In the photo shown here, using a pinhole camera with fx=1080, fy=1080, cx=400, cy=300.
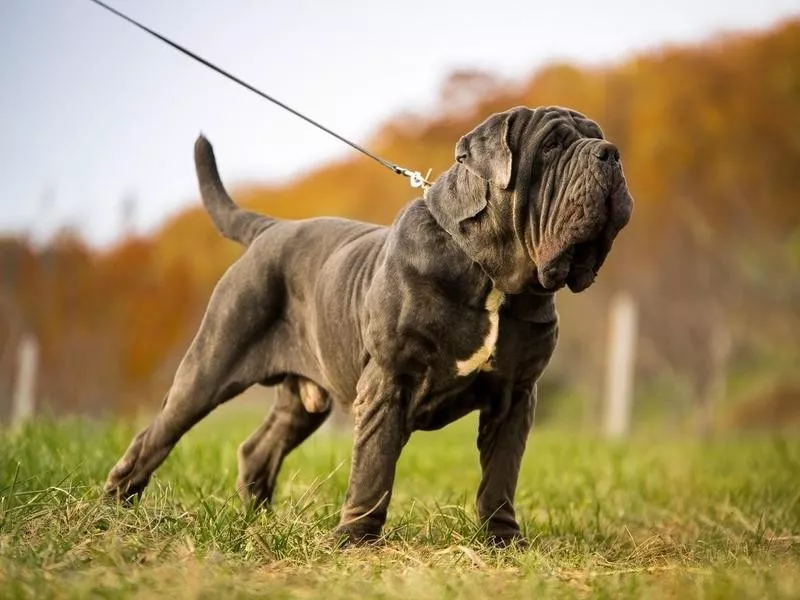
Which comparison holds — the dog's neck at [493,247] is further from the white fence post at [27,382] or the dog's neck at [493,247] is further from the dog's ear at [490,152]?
the white fence post at [27,382]

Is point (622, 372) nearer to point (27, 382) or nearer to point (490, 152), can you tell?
point (27, 382)

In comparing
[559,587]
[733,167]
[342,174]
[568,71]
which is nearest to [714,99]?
[733,167]

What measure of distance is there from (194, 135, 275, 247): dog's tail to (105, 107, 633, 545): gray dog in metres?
0.33

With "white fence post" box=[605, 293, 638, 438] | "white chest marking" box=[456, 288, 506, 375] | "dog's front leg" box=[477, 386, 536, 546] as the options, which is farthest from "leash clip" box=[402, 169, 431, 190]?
"white fence post" box=[605, 293, 638, 438]

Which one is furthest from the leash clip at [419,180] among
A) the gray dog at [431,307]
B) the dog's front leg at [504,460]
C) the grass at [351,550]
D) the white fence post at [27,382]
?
the white fence post at [27,382]

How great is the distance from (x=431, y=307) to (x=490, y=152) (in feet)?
1.98

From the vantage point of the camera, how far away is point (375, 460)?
13.4 ft

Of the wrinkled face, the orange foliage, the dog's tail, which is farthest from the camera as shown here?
the orange foliage

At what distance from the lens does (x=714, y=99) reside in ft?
59.3

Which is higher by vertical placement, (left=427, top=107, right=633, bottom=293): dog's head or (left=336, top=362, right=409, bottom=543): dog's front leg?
(left=427, top=107, right=633, bottom=293): dog's head

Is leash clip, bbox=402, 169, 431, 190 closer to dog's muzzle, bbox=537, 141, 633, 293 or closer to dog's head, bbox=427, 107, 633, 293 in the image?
dog's head, bbox=427, 107, 633, 293

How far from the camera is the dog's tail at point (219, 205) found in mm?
5211

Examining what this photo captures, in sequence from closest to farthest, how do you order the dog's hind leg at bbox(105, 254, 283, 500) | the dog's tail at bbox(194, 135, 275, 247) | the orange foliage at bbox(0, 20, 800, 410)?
1. the dog's hind leg at bbox(105, 254, 283, 500)
2. the dog's tail at bbox(194, 135, 275, 247)
3. the orange foliage at bbox(0, 20, 800, 410)

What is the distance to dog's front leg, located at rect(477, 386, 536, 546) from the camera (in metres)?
4.31
